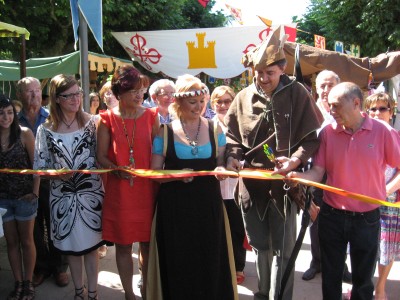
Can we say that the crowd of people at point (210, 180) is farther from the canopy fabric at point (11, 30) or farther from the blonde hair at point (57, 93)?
the canopy fabric at point (11, 30)

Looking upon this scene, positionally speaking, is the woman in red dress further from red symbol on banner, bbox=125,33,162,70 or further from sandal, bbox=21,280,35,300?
red symbol on banner, bbox=125,33,162,70

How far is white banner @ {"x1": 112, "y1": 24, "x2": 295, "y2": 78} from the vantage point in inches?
450

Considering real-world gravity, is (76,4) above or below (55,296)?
above

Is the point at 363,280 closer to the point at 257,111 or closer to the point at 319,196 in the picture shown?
the point at 319,196

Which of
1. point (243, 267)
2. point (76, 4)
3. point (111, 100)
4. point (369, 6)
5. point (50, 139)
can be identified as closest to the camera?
point (50, 139)

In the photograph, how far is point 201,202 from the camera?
3.10 metres

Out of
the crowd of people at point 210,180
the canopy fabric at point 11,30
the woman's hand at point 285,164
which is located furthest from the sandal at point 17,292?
the canopy fabric at point 11,30

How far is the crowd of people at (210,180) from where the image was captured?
9.46ft

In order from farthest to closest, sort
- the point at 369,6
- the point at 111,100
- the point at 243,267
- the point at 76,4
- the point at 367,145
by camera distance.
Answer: the point at 369,6
the point at 111,100
the point at 76,4
the point at 243,267
the point at 367,145

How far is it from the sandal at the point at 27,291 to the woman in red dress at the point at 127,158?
110cm

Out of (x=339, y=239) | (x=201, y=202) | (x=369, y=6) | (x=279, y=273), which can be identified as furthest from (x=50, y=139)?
(x=369, y=6)

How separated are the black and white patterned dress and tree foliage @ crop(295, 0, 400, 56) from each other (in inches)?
625

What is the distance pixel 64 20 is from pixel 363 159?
12.9m

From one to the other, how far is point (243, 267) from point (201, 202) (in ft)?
4.99
